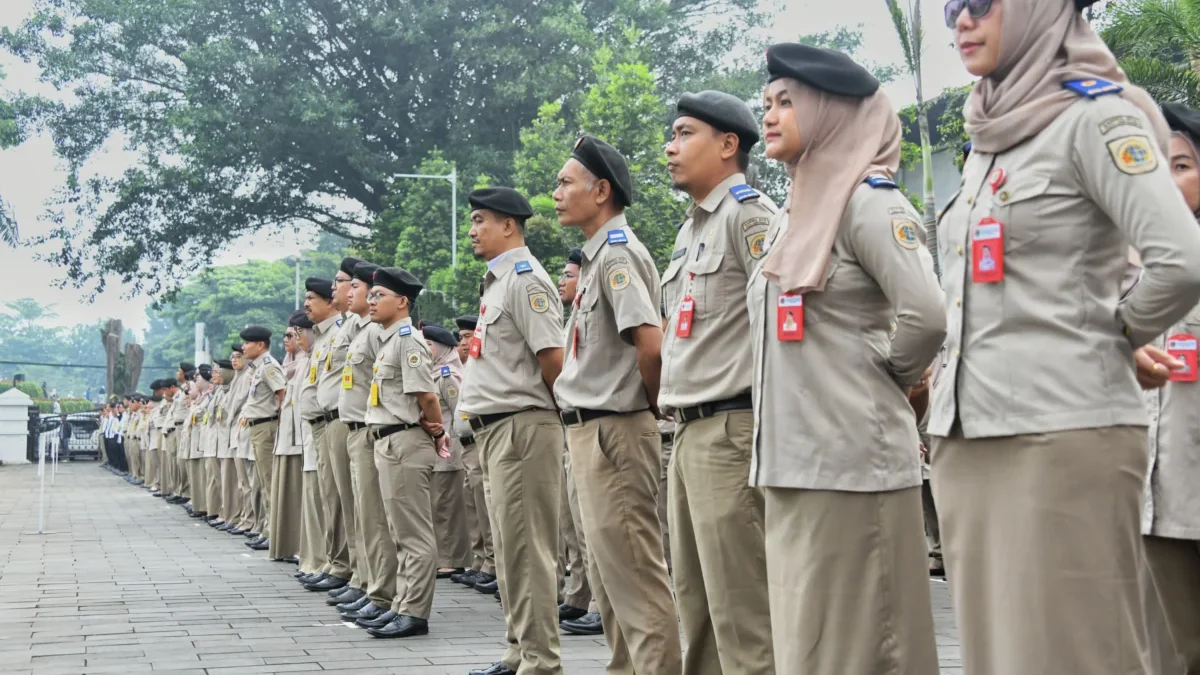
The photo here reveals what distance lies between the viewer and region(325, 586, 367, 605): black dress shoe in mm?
8383

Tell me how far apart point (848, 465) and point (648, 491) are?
170 centimetres

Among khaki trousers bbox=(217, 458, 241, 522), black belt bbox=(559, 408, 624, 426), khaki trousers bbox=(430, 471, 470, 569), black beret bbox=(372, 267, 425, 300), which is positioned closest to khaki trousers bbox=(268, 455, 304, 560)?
khaki trousers bbox=(430, 471, 470, 569)

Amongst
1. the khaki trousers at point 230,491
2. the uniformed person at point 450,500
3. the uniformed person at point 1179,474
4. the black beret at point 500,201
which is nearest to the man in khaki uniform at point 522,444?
the black beret at point 500,201

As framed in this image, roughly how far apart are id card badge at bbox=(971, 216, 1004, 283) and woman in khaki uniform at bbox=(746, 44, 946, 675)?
0.29 m

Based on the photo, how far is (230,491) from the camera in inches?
624

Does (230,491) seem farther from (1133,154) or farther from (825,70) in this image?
(1133,154)

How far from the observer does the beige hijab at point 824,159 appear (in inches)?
134

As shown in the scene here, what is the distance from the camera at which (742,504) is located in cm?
399

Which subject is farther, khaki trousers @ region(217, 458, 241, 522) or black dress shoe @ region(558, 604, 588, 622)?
khaki trousers @ region(217, 458, 241, 522)

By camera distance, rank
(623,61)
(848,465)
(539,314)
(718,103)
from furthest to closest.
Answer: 1. (623,61)
2. (539,314)
3. (718,103)
4. (848,465)

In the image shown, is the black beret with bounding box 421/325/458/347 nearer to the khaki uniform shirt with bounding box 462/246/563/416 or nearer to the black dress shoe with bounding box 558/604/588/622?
the black dress shoe with bounding box 558/604/588/622

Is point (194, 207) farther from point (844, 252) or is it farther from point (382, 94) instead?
point (844, 252)

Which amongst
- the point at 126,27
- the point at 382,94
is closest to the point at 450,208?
the point at 382,94

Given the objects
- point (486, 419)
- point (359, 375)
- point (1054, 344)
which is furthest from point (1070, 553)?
point (359, 375)
